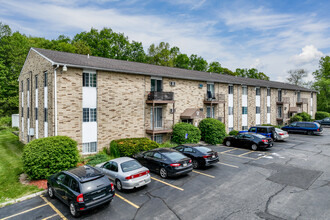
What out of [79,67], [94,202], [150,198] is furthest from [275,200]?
[79,67]

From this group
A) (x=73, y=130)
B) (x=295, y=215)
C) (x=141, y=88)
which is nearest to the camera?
(x=295, y=215)

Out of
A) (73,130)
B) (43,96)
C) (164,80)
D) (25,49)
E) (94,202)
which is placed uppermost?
(25,49)

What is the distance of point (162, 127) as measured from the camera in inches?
747

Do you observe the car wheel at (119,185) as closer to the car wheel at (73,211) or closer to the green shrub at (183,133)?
the car wheel at (73,211)

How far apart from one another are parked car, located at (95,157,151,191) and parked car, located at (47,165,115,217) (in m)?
1.21

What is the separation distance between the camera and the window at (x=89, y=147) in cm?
1464

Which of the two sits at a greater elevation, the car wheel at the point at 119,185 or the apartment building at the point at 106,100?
the apartment building at the point at 106,100

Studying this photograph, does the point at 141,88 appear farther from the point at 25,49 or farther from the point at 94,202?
the point at 25,49

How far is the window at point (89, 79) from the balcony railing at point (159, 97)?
16.0ft

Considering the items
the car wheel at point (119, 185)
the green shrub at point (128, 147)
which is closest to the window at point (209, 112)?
the green shrub at point (128, 147)

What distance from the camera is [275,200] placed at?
7.91 meters

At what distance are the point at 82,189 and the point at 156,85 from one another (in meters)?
13.3

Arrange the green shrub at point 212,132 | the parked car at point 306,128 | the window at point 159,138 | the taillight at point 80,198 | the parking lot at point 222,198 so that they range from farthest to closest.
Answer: the parked car at point 306,128
the green shrub at point 212,132
the window at point 159,138
the parking lot at point 222,198
the taillight at point 80,198

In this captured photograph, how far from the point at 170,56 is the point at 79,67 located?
4431cm
